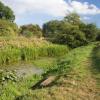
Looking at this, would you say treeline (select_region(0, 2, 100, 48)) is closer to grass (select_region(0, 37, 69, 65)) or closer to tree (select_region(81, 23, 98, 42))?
tree (select_region(81, 23, 98, 42))

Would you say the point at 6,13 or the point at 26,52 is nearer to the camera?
the point at 26,52

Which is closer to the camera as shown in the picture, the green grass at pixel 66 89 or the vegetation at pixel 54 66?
the green grass at pixel 66 89

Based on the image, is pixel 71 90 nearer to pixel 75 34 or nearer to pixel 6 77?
pixel 6 77

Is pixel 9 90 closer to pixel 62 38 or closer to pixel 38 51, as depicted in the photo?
pixel 38 51

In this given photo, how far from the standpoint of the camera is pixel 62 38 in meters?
46.2

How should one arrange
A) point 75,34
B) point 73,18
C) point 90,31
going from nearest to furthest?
point 75,34 → point 90,31 → point 73,18

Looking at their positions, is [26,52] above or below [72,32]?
below

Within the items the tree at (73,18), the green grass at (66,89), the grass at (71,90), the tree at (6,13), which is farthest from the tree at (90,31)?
the grass at (71,90)

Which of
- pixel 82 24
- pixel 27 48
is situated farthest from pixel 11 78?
pixel 82 24

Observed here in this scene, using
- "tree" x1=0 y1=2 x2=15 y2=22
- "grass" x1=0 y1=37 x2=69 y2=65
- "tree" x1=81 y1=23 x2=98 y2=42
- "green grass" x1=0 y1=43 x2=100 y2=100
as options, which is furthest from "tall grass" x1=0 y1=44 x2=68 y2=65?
"tree" x1=0 y1=2 x2=15 y2=22

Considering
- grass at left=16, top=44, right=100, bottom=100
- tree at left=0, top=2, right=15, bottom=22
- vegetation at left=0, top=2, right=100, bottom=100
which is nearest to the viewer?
grass at left=16, top=44, right=100, bottom=100

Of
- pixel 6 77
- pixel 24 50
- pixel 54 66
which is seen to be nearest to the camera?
pixel 6 77

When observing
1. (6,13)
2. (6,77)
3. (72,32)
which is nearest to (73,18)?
(72,32)

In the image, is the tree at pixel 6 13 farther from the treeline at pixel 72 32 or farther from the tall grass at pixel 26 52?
the tall grass at pixel 26 52
